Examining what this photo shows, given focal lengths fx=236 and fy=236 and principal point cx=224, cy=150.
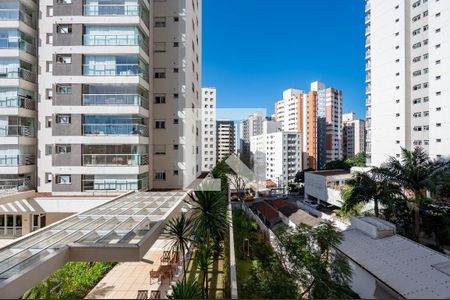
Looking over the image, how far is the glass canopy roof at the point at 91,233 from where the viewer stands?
5.73m

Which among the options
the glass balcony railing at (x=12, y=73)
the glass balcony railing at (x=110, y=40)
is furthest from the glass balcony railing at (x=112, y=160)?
the glass balcony railing at (x=110, y=40)

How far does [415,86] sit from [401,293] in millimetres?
28553

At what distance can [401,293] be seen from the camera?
645cm

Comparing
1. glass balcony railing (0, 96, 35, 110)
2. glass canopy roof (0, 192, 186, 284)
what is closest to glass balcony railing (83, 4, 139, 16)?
glass balcony railing (0, 96, 35, 110)

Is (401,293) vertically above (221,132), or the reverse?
(221,132)

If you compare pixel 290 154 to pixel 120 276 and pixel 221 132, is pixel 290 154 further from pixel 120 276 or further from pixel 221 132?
pixel 120 276

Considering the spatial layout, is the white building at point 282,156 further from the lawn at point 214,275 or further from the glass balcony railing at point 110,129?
the lawn at point 214,275

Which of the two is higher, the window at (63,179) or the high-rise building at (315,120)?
the high-rise building at (315,120)

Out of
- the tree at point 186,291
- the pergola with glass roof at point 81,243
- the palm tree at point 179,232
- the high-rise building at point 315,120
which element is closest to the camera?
the pergola with glass roof at point 81,243

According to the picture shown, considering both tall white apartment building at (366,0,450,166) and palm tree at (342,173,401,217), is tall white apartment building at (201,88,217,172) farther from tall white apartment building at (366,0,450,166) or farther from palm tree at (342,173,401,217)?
tall white apartment building at (366,0,450,166)

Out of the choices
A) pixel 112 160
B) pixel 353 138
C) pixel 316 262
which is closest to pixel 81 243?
pixel 316 262

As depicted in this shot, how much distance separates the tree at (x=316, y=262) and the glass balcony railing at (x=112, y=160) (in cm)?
994

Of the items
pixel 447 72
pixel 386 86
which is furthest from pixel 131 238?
pixel 386 86

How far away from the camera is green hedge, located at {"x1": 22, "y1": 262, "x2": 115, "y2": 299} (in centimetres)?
759
